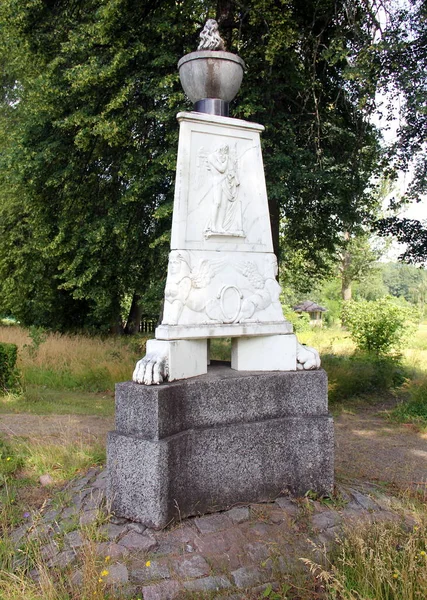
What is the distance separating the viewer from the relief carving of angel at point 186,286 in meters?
3.93

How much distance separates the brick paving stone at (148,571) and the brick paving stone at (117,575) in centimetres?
3

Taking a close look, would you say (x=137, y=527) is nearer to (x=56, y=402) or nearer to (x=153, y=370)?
(x=153, y=370)

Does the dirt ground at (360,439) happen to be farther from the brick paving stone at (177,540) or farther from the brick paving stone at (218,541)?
the brick paving stone at (177,540)

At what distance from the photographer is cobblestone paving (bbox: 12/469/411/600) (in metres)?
2.84

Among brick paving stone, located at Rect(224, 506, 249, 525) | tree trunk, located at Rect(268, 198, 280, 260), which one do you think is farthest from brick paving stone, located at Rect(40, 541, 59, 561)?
tree trunk, located at Rect(268, 198, 280, 260)

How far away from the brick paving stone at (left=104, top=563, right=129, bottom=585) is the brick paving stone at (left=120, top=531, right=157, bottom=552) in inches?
8.7

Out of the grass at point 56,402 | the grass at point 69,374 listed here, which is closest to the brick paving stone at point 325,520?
the grass at point 56,402

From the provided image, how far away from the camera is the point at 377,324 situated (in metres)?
12.5

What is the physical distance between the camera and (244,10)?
9.41m

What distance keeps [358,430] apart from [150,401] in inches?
195

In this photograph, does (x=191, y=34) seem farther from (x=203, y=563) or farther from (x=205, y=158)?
(x=203, y=563)

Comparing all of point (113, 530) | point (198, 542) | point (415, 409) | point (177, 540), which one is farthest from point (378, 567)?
point (415, 409)

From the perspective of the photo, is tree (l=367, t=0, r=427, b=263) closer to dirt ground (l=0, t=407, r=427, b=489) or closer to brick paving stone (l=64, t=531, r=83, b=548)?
Result: dirt ground (l=0, t=407, r=427, b=489)

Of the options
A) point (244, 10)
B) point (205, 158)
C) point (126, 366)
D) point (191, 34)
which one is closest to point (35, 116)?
point (191, 34)
